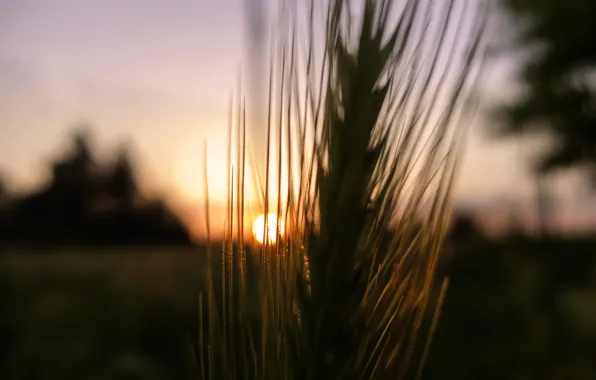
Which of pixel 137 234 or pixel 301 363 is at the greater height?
pixel 301 363

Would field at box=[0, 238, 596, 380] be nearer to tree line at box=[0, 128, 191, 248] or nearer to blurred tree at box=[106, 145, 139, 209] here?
tree line at box=[0, 128, 191, 248]

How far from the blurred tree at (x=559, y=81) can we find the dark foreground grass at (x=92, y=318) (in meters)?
5.88

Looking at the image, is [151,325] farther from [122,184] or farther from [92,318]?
[122,184]

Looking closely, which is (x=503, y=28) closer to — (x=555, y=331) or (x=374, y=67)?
(x=555, y=331)

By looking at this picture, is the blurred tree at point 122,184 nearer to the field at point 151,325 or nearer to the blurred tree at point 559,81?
the field at point 151,325

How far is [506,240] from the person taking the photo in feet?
27.2

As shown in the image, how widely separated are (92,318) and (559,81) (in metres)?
7.14

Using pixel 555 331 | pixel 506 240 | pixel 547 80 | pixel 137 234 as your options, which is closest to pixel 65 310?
pixel 555 331

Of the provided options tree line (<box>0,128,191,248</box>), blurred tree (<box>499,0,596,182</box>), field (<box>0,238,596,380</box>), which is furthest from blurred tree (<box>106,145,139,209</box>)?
blurred tree (<box>499,0,596,182</box>)

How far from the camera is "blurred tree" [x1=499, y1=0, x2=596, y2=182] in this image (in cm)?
751

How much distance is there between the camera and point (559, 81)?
27.3 ft

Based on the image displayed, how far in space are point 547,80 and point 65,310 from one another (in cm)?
724

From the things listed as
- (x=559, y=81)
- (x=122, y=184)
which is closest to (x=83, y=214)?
(x=122, y=184)

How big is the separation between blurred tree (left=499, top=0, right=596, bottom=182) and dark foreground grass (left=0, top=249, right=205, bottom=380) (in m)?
5.88
